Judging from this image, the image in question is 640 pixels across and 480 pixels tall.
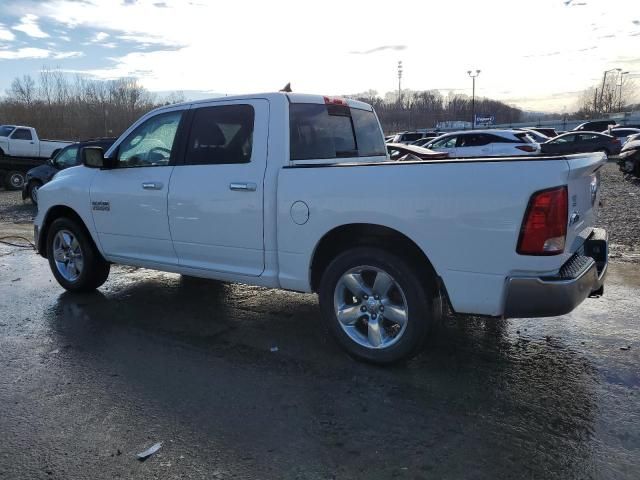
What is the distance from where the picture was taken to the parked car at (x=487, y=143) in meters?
18.7

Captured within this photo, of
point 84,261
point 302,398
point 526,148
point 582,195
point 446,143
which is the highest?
point 446,143

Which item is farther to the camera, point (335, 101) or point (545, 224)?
point (335, 101)

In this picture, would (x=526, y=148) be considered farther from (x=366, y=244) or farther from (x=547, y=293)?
(x=547, y=293)

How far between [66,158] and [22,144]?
727 cm

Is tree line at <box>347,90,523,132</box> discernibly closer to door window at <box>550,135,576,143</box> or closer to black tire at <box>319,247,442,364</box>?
door window at <box>550,135,576,143</box>

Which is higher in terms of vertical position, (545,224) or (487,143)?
(487,143)

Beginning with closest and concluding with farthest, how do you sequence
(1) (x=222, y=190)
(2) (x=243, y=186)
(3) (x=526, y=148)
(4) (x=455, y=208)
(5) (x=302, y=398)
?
1. (4) (x=455, y=208)
2. (5) (x=302, y=398)
3. (2) (x=243, y=186)
4. (1) (x=222, y=190)
5. (3) (x=526, y=148)

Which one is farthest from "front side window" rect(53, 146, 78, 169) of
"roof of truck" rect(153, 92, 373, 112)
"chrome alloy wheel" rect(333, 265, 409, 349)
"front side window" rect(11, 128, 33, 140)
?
"chrome alloy wheel" rect(333, 265, 409, 349)

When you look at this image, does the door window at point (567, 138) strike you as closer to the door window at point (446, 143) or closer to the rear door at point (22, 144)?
the door window at point (446, 143)

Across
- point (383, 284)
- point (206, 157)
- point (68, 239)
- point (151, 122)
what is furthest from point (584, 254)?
point (68, 239)

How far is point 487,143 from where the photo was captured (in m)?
19.1

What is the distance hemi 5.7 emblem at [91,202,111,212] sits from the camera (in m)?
5.49

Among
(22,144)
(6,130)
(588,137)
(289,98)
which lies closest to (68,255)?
(289,98)

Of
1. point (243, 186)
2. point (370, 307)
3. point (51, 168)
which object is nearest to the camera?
point (370, 307)
